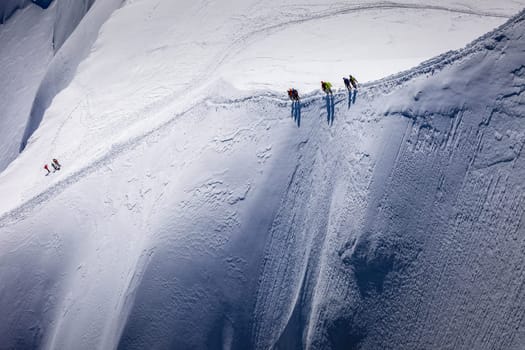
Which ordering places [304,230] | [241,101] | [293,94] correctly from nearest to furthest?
[304,230]
[293,94]
[241,101]

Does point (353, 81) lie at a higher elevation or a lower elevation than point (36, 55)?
lower

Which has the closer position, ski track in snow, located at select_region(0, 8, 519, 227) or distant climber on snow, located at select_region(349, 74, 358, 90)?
ski track in snow, located at select_region(0, 8, 519, 227)

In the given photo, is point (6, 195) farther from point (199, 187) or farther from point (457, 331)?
point (457, 331)

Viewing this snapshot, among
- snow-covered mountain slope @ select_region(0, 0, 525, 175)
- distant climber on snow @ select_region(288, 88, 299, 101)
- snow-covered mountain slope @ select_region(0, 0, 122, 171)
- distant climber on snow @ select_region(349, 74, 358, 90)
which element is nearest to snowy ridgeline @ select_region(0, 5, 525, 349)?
distant climber on snow @ select_region(288, 88, 299, 101)

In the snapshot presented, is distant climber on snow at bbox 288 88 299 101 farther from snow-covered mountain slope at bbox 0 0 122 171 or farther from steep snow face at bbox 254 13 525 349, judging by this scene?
snow-covered mountain slope at bbox 0 0 122 171

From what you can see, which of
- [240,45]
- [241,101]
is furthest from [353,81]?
[240,45]

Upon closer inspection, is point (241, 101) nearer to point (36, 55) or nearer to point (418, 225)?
point (418, 225)

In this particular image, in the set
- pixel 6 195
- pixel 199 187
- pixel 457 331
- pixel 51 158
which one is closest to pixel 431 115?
pixel 457 331
